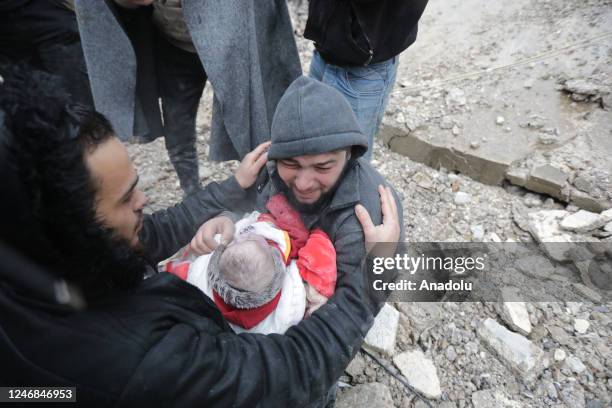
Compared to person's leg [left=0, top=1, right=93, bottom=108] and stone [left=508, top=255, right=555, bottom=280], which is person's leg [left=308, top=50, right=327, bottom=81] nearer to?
person's leg [left=0, top=1, right=93, bottom=108]

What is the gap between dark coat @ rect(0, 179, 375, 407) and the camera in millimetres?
757

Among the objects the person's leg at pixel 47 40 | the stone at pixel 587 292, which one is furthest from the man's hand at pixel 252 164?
the stone at pixel 587 292

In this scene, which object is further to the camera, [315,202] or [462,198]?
[462,198]

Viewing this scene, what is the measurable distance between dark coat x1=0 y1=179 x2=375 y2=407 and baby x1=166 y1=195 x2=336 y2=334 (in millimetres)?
225

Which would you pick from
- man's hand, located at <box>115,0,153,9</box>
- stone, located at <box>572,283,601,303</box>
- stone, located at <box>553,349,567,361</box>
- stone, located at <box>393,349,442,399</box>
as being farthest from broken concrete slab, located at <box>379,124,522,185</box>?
man's hand, located at <box>115,0,153,9</box>

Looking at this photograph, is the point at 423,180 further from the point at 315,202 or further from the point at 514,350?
the point at 315,202

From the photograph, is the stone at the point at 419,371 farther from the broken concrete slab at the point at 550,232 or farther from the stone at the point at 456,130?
the stone at the point at 456,130

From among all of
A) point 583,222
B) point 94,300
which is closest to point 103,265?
point 94,300

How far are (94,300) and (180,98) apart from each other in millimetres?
1645

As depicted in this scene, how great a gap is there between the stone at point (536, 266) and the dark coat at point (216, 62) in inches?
72.3

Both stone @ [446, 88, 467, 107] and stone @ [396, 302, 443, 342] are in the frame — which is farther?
stone @ [446, 88, 467, 107]

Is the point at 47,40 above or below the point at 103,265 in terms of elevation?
above

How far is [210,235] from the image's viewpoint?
167 cm

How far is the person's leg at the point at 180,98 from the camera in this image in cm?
210
